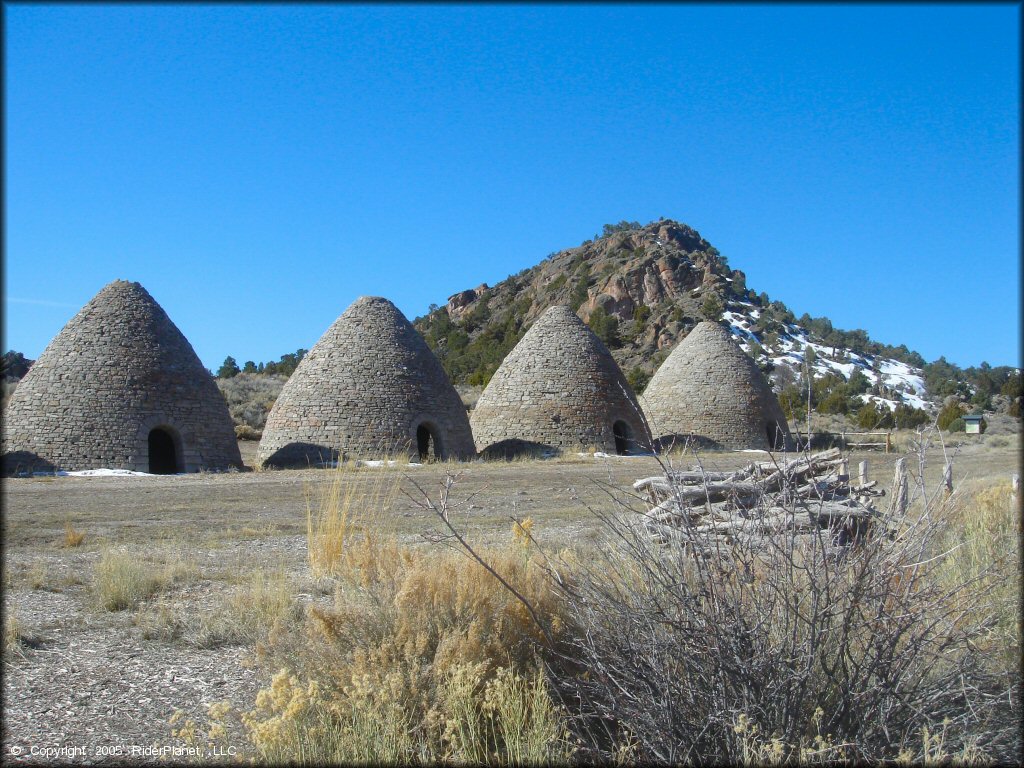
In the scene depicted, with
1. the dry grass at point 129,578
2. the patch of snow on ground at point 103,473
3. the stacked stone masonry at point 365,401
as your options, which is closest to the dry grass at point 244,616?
the dry grass at point 129,578

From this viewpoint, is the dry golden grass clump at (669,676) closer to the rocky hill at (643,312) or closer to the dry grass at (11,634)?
the dry grass at (11,634)

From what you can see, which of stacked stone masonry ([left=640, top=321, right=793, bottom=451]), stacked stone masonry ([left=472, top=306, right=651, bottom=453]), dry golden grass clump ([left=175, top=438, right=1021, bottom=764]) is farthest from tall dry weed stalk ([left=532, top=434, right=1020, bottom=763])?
stacked stone masonry ([left=640, top=321, right=793, bottom=451])

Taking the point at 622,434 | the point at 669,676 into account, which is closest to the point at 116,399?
the point at 622,434

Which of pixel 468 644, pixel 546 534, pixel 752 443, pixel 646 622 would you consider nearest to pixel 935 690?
pixel 646 622

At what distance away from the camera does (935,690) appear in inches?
135

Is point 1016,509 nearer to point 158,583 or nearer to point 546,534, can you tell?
point 546,534

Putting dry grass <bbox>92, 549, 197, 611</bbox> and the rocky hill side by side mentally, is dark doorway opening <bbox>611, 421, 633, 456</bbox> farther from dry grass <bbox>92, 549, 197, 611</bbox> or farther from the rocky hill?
the rocky hill

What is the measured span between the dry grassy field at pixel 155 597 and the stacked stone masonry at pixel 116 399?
3.62m

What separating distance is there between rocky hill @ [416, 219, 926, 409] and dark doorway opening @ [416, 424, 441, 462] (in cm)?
2172

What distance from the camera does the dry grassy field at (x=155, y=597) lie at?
390cm

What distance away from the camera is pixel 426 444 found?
800 inches

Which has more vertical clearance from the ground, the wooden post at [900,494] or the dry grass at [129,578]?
the wooden post at [900,494]

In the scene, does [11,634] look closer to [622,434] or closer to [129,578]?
[129,578]

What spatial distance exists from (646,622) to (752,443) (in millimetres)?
19839
